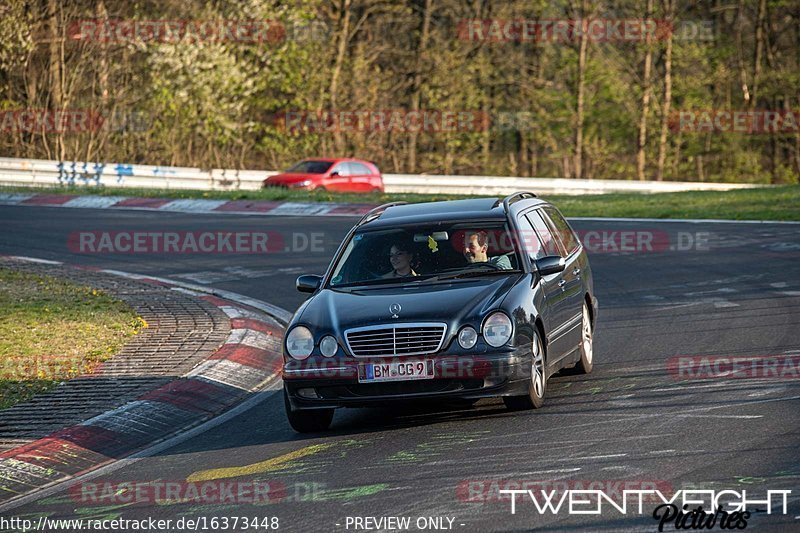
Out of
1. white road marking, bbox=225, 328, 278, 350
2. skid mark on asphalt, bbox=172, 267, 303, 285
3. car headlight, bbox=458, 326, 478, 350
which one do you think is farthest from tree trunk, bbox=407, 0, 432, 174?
car headlight, bbox=458, 326, 478, 350

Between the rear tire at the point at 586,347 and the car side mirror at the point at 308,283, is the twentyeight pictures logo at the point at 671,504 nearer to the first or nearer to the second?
the car side mirror at the point at 308,283

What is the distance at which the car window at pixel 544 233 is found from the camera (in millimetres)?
10422

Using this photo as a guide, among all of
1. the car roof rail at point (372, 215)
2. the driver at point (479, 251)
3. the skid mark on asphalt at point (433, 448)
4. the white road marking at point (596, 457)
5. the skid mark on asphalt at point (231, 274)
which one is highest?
the car roof rail at point (372, 215)

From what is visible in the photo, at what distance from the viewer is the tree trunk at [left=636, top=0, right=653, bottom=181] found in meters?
52.8

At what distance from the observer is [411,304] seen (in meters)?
8.64

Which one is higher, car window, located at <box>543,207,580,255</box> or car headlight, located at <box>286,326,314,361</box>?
car window, located at <box>543,207,580,255</box>

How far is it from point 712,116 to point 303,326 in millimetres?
50163

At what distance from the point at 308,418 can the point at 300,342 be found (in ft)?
1.76

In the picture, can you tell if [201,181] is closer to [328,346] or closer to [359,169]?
[359,169]

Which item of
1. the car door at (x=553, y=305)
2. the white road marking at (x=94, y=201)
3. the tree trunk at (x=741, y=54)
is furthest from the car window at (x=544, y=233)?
the tree trunk at (x=741, y=54)

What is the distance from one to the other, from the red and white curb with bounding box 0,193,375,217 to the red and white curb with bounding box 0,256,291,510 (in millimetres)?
12785

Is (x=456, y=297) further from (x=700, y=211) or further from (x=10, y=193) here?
(x=10, y=193)

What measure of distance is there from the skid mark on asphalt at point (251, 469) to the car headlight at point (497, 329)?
1396mm

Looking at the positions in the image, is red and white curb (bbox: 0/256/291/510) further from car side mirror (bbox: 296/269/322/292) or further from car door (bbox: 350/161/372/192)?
car door (bbox: 350/161/372/192)
